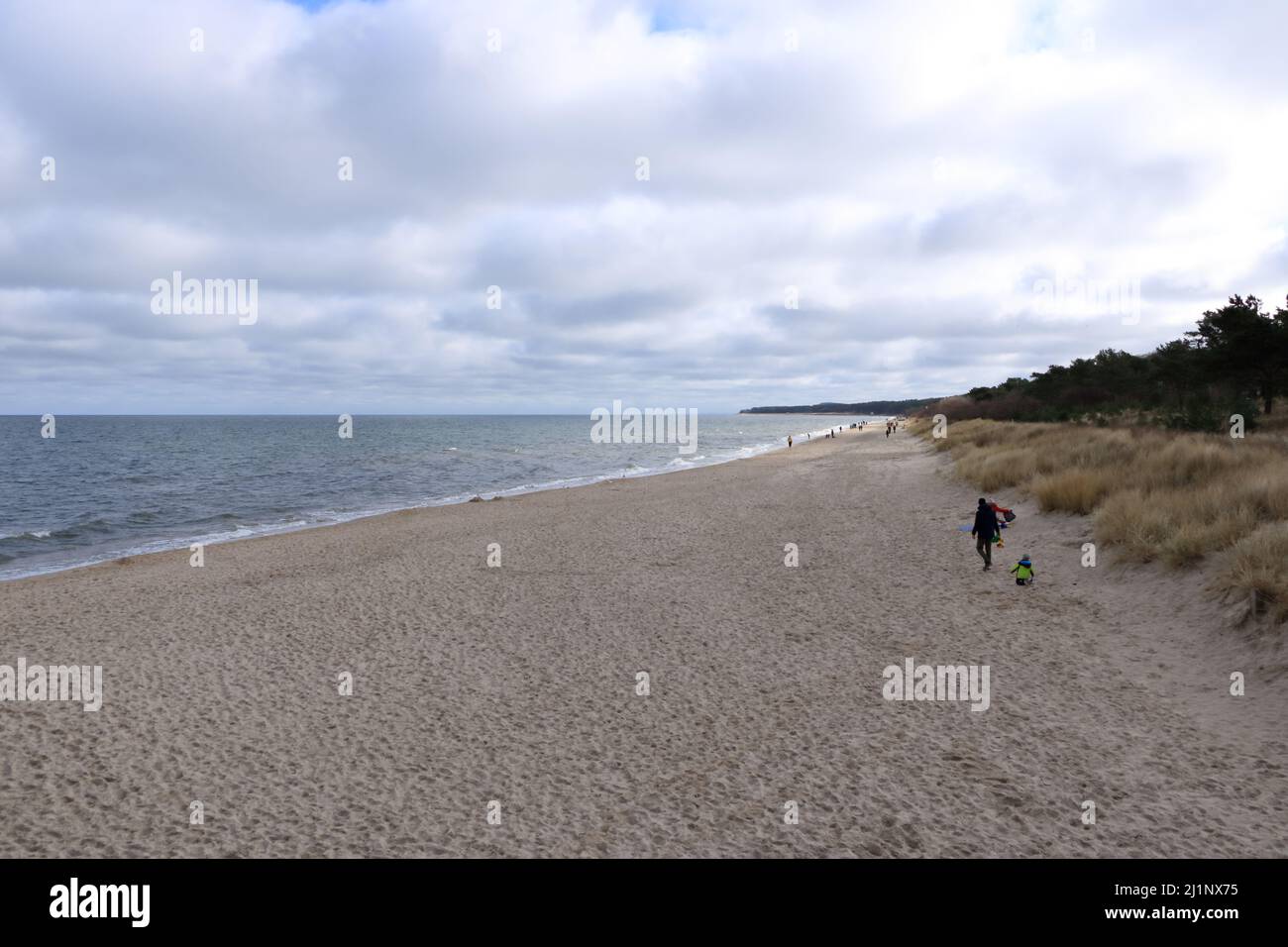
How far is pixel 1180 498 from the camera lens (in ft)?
39.9

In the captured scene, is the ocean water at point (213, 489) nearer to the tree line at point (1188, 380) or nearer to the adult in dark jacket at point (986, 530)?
the adult in dark jacket at point (986, 530)

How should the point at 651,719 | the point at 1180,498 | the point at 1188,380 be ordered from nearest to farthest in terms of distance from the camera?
the point at 651,719 < the point at 1180,498 < the point at 1188,380

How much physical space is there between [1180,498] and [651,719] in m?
10.8

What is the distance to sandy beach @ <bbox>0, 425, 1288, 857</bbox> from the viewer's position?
5.04 metres

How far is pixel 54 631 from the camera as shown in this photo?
10719mm

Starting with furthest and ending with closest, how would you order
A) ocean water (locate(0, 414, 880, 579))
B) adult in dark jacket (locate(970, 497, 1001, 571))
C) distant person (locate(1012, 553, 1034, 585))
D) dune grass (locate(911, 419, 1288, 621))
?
ocean water (locate(0, 414, 880, 579)) → adult in dark jacket (locate(970, 497, 1001, 571)) → distant person (locate(1012, 553, 1034, 585)) → dune grass (locate(911, 419, 1288, 621))

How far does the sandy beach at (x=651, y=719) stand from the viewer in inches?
198

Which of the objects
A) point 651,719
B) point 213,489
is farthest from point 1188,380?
point 213,489

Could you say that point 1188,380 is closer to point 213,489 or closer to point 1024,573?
point 1024,573

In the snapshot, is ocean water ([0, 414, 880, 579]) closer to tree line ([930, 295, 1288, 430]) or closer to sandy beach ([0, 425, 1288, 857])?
sandy beach ([0, 425, 1288, 857])

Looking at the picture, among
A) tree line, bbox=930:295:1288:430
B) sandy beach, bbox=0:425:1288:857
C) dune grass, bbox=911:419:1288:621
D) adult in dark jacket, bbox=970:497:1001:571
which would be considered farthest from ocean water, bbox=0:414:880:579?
tree line, bbox=930:295:1288:430

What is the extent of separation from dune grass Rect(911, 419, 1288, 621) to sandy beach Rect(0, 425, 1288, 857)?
569mm
